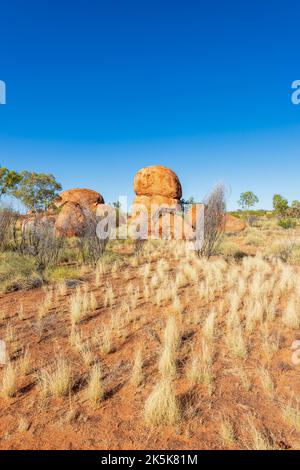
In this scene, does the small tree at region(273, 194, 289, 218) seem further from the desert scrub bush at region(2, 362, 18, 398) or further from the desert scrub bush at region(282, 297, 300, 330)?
the desert scrub bush at region(2, 362, 18, 398)

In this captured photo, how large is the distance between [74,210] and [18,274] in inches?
471

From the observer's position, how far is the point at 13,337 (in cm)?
467

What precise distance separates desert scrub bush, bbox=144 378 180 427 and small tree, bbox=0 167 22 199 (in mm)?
29324

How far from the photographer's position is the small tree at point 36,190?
30.0 metres

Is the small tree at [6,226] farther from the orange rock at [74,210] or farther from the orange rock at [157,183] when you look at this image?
the orange rock at [157,183]

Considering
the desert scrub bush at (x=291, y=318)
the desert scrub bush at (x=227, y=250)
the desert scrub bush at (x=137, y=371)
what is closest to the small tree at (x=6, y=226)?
the desert scrub bush at (x=227, y=250)

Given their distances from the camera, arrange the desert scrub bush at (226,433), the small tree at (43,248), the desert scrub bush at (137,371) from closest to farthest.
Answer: the desert scrub bush at (226,433)
the desert scrub bush at (137,371)
the small tree at (43,248)

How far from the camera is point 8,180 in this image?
92.8ft

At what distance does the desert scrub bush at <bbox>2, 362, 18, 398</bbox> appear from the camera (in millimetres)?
3264

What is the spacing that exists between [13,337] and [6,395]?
1538 millimetres

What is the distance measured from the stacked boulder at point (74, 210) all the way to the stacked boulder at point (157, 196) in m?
3.29

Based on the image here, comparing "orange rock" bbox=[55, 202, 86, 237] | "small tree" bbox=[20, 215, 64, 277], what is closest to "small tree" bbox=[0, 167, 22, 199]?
"orange rock" bbox=[55, 202, 86, 237]

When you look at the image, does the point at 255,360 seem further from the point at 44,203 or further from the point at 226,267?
the point at 44,203

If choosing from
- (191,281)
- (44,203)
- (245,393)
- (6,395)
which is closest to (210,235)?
(191,281)
